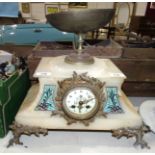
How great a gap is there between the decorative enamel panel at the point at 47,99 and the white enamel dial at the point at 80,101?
7 cm

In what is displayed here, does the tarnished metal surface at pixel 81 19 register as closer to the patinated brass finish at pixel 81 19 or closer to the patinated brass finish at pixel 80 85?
the patinated brass finish at pixel 81 19

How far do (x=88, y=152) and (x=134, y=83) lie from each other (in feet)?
1.71

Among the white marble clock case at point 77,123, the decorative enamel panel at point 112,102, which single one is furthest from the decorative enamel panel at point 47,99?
the decorative enamel panel at point 112,102

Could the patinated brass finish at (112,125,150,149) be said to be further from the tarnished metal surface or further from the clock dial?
the tarnished metal surface

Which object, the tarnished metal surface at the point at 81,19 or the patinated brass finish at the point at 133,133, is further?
the patinated brass finish at the point at 133,133

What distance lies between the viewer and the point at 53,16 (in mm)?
728

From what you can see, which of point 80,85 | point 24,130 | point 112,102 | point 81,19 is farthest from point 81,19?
point 24,130

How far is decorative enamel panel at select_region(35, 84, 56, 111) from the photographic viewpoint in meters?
0.83

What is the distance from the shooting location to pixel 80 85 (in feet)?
2.54

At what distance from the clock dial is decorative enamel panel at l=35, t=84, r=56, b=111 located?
2.6 inches

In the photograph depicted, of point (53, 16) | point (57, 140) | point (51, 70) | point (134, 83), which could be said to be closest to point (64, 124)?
point (57, 140)

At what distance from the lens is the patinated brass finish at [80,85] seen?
0.78 m

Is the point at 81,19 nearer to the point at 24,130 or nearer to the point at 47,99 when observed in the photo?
the point at 47,99

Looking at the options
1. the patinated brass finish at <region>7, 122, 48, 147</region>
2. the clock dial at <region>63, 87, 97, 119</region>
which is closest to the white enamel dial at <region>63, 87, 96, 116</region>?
the clock dial at <region>63, 87, 97, 119</region>
